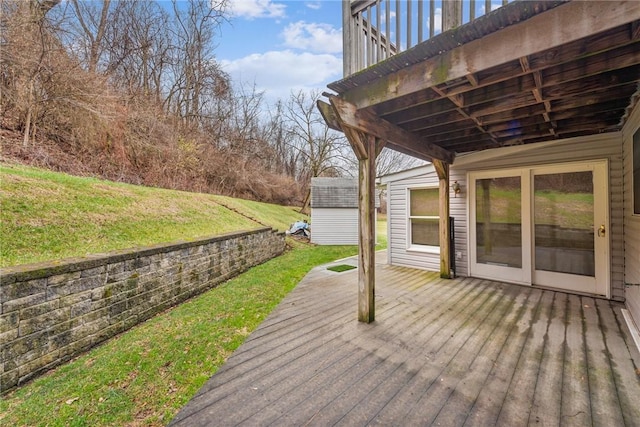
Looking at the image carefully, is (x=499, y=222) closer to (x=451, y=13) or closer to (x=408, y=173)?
(x=408, y=173)

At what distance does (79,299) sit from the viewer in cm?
273

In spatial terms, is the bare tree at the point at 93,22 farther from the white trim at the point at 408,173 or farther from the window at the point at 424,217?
the window at the point at 424,217

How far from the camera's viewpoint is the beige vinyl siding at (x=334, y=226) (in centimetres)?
1142

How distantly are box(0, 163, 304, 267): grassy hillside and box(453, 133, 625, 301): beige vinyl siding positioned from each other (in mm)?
6111

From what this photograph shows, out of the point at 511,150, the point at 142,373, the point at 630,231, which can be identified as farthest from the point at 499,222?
the point at 142,373

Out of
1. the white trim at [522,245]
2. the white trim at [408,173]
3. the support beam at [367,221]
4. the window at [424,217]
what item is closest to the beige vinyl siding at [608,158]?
the white trim at [522,245]

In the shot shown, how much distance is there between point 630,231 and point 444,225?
7.50 feet

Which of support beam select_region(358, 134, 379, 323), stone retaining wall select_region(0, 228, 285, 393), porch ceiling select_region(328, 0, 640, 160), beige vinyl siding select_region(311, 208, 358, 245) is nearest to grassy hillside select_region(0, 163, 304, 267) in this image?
stone retaining wall select_region(0, 228, 285, 393)

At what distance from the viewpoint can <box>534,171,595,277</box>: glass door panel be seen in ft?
13.3

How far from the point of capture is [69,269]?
264 centimetres

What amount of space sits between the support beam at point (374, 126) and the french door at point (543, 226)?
5.37ft

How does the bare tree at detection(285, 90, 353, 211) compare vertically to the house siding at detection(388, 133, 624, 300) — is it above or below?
above

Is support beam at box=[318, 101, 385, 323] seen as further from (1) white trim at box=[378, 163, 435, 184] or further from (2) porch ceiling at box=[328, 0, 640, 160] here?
(1) white trim at box=[378, 163, 435, 184]

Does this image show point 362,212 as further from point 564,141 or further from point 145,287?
point 564,141
